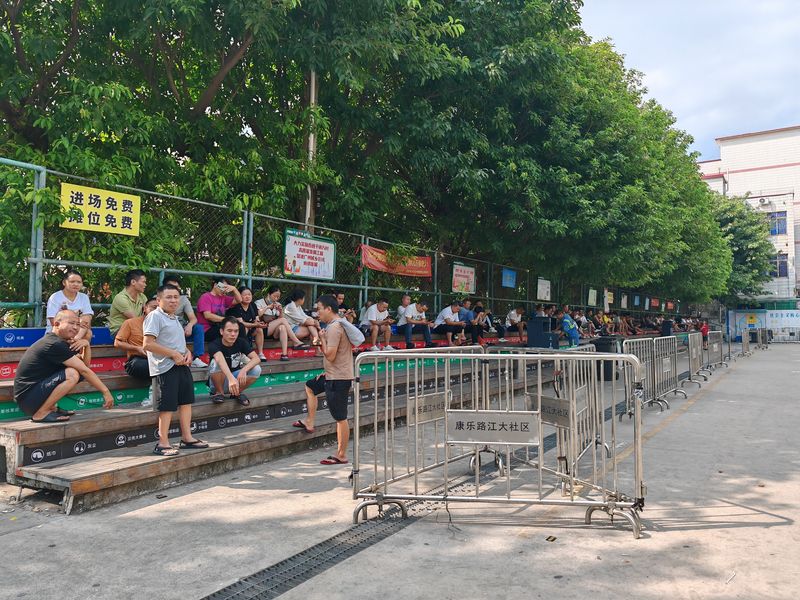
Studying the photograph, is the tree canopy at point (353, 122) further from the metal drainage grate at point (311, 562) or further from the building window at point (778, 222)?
the building window at point (778, 222)

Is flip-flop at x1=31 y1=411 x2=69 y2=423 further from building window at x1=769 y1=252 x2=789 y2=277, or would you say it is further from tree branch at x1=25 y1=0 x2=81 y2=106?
building window at x1=769 y1=252 x2=789 y2=277

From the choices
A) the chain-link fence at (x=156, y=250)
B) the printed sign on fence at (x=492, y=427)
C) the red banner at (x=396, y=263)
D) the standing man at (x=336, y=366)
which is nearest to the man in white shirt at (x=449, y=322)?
the chain-link fence at (x=156, y=250)

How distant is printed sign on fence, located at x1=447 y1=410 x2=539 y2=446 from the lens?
4727 mm

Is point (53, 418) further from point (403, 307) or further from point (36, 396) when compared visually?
point (403, 307)

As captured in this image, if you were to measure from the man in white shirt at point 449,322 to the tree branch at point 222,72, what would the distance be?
734 cm

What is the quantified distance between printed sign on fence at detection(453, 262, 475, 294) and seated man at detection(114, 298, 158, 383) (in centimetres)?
973

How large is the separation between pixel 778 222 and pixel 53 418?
6452 cm

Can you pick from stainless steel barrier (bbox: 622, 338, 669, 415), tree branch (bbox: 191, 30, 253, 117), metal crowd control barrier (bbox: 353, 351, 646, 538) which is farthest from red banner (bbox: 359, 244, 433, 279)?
metal crowd control barrier (bbox: 353, 351, 646, 538)

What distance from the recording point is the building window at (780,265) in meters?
55.1

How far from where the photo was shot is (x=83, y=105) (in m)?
8.17

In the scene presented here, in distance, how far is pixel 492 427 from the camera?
482 centimetres

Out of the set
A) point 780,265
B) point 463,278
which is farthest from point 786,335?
point 463,278

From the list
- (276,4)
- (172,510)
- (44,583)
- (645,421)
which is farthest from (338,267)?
(44,583)

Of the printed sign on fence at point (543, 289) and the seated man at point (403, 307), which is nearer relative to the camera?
the seated man at point (403, 307)
